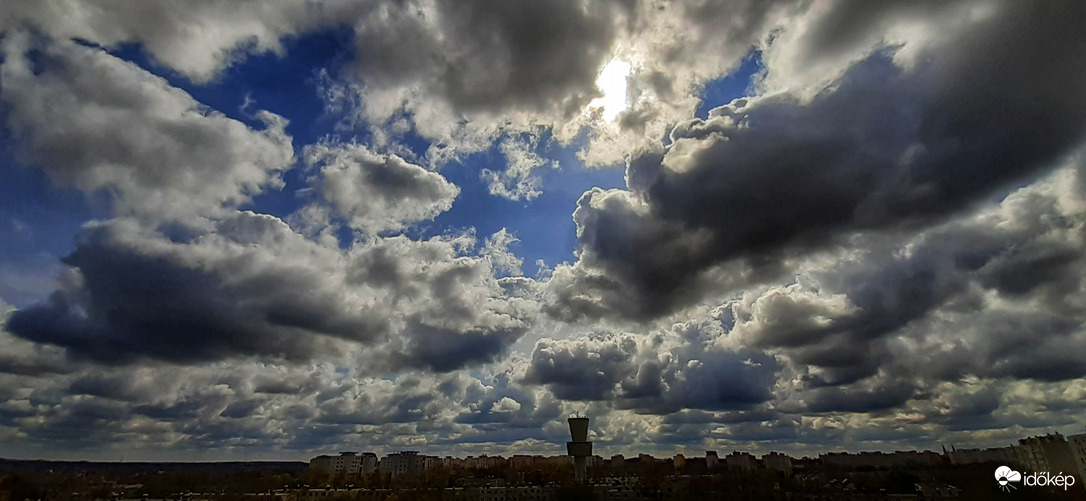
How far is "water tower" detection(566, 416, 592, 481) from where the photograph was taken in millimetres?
135625

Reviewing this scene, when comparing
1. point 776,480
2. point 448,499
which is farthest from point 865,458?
point 448,499

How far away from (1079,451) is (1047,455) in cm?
1002

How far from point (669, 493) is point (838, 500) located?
33.4 m

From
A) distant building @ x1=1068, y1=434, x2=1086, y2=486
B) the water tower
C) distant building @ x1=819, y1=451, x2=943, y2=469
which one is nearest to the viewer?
distant building @ x1=1068, y1=434, x2=1086, y2=486

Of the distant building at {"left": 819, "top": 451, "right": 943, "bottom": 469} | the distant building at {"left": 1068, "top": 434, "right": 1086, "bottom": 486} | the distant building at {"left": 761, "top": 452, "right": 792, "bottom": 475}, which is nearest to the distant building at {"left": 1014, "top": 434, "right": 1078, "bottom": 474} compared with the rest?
the distant building at {"left": 1068, "top": 434, "right": 1086, "bottom": 486}

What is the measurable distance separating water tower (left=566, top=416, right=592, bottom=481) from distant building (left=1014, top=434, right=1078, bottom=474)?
95080 mm

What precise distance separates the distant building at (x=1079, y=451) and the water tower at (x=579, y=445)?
9726 centimetres

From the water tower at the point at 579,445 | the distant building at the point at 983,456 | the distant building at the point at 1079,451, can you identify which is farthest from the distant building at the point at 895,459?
Result: the water tower at the point at 579,445

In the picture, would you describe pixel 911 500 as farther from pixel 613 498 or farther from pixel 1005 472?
pixel 613 498

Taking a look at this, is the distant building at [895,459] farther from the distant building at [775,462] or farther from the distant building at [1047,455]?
the distant building at [1047,455]

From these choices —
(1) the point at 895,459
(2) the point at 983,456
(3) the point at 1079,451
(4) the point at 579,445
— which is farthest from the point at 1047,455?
(4) the point at 579,445

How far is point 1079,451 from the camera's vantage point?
98.8 metres

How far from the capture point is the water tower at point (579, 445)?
445ft

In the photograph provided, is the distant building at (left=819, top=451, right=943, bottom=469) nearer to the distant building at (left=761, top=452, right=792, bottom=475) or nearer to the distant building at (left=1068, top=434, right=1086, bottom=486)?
the distant building at (left=761, top=452, right=792, bottom=475)
